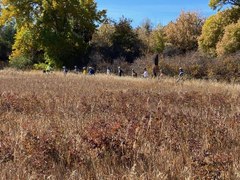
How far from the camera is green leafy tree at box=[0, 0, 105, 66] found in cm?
4172

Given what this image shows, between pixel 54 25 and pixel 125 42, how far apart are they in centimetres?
789

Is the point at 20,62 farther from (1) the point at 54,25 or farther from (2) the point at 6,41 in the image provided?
(2) the point at 6,41

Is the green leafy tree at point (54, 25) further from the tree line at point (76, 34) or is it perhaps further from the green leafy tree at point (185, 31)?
the green leafy tree at point (185, 31)

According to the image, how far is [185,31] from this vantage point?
165 ft

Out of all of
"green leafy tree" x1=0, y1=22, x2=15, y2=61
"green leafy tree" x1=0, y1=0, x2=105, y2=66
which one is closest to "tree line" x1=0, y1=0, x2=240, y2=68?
"green leafy tree" x1=0, y1=0, x2=105, y2=66

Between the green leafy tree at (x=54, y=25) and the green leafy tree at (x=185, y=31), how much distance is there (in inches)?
438

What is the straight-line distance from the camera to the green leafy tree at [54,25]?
4172 cm

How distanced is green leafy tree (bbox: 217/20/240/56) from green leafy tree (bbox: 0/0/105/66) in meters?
15.1

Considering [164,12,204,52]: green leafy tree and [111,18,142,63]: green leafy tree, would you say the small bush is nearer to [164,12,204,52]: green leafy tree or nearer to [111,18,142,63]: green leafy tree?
[111,18,142,63]: green leafy tree

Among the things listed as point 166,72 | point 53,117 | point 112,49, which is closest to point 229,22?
point 166,72

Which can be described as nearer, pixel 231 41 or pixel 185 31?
pixel 231 41

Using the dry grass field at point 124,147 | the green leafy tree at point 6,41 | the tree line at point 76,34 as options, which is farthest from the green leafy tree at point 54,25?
the dry grass field at point 124,147

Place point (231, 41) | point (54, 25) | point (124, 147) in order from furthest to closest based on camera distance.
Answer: point (54, 25) < point (231, 41) < point (124, 147)

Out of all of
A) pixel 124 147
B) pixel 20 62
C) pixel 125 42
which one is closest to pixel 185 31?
pixel 125 42
